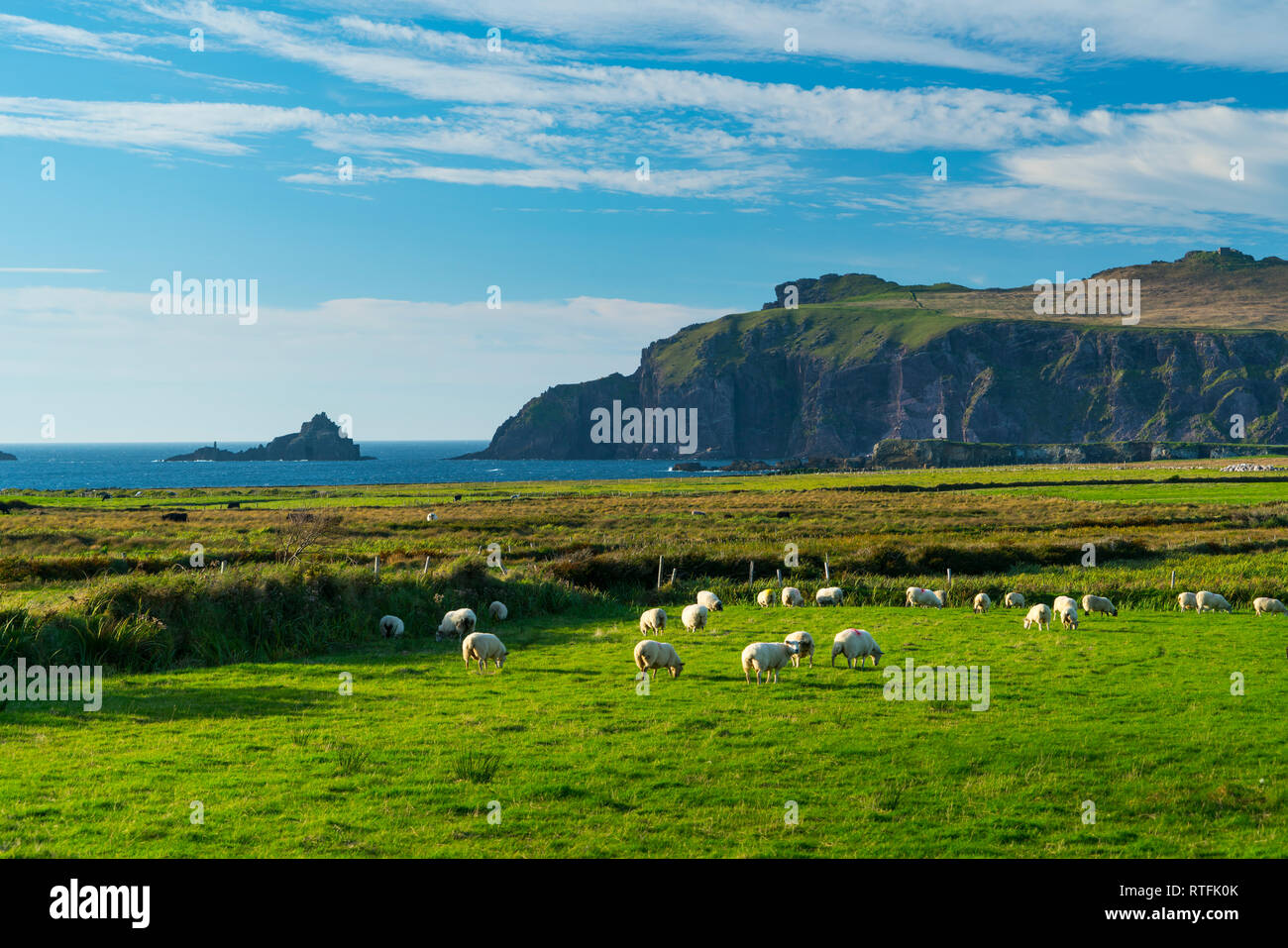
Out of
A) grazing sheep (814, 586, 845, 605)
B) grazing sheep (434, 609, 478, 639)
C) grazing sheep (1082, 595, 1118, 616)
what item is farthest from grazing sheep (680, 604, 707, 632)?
grazing sheep (1082, 595, 1118, 616)

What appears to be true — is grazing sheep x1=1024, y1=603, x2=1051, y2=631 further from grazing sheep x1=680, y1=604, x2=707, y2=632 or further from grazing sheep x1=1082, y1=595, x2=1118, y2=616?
grazing sheep x1=680, y1=604, x2=707, y2=632

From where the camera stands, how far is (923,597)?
1508 inches

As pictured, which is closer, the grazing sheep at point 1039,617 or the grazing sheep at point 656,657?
the grazing sheep at point 656,657

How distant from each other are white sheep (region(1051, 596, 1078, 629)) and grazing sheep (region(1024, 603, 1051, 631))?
53 cm

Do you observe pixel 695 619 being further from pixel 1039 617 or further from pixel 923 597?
pixel 923 597

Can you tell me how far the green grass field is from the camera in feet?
39.4

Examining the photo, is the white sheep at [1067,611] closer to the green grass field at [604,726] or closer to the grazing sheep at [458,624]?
the green grass field at [604,726]

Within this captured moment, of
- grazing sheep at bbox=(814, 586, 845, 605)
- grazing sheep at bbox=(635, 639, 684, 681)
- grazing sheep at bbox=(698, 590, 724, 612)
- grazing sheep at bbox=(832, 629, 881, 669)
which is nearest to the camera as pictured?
grazing sheep at bbox=(635, 639, 684, 681)

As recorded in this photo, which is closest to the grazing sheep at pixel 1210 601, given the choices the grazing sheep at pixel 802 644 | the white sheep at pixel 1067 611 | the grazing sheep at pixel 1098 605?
the grazing sheep at pixel 1098 605

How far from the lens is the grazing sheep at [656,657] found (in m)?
22.8

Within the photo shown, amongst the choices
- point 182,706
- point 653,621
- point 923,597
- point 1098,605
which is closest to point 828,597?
point 923,597

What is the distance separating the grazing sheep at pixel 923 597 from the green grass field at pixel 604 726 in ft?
5.27
